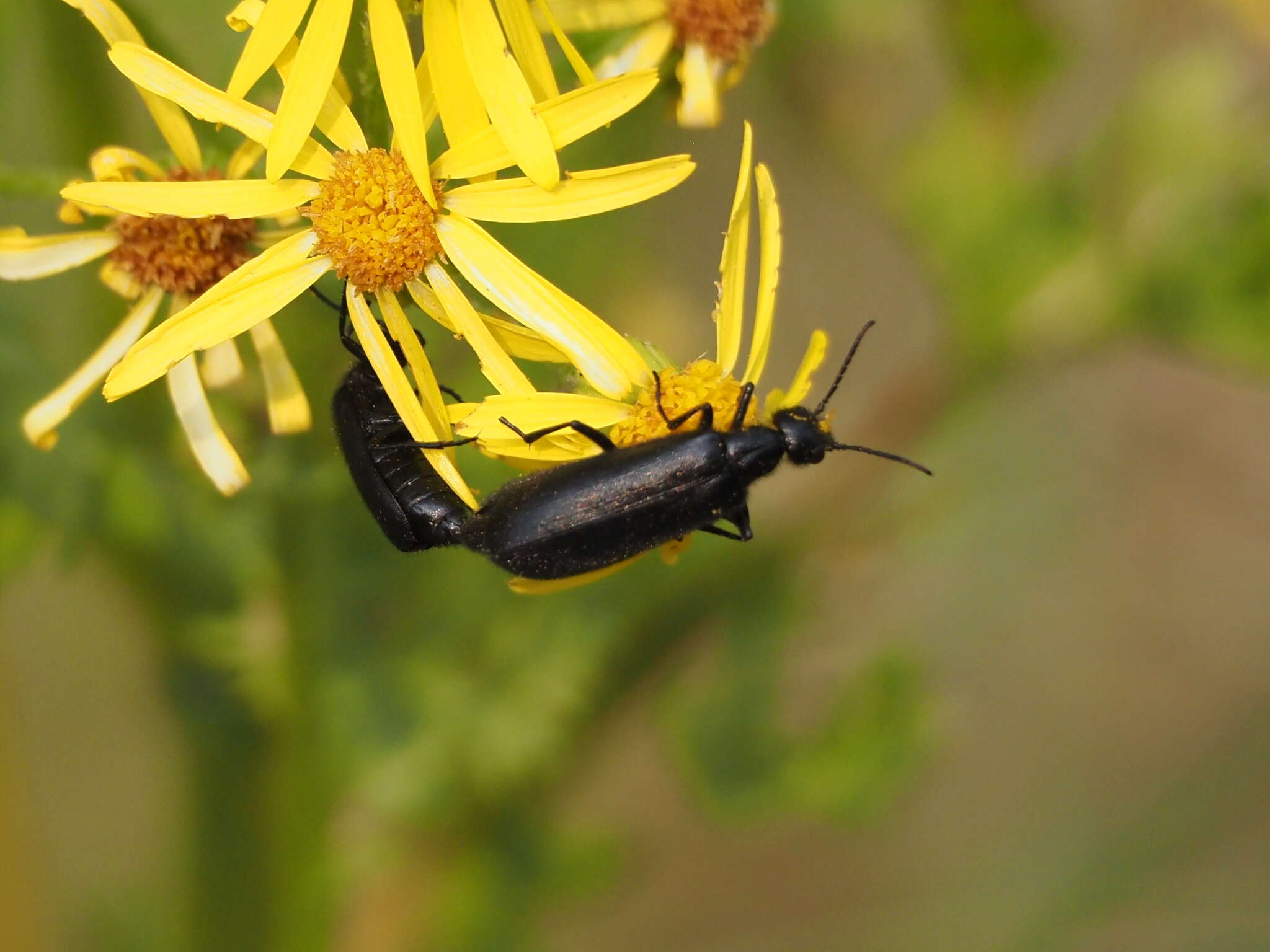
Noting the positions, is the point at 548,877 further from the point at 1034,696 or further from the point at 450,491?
the point at 1034,696

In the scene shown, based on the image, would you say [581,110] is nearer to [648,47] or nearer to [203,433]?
[648,47]

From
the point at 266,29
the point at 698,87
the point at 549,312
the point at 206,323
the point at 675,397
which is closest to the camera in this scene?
the point at 266,29

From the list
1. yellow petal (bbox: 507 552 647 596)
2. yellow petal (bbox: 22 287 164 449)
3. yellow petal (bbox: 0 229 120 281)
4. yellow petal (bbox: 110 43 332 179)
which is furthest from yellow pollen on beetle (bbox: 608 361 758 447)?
yellow petal (bbox: 0 229 120 281)

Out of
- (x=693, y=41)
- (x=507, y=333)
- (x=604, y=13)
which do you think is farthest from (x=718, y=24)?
(x=507, y=333)

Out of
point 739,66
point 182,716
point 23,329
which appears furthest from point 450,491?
point 182,716

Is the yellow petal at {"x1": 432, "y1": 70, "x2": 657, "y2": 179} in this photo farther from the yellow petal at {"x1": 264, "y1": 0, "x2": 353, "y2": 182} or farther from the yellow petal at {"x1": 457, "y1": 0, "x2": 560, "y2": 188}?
the yellow petal at {"x1": 264, "y1": 0, "x2": 353, "y2": 182}

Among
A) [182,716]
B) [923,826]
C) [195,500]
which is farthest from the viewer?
[923,826]
